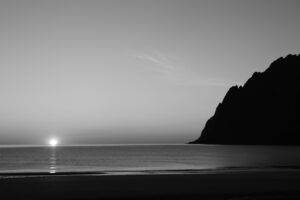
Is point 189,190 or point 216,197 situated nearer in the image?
point 216,197

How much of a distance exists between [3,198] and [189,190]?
47.5 ft

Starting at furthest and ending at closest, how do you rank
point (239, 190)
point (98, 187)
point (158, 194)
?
point (98, 187) → point (239, 190) → point (158, 194)

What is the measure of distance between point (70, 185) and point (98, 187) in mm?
3305

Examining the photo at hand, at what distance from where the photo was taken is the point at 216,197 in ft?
85.1

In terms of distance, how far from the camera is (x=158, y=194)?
1088 inches

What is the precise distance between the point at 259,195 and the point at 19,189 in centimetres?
1998

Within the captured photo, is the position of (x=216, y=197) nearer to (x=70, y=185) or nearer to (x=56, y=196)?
(x=56, y=196)

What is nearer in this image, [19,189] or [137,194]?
[137,194]

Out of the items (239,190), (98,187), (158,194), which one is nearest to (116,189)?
(98,187)

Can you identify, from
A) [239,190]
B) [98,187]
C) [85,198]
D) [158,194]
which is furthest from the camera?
[98,187]

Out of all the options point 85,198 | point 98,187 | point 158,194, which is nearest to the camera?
point 85,198

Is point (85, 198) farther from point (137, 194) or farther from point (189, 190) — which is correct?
point (189, 190)

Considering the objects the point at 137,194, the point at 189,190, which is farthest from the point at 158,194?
the point at 189,190

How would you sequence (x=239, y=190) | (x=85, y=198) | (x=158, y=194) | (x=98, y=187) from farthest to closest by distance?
(x=98, y=187) → (x=239, y=190) → (x=158, y=194) → (x=85, y=198)
